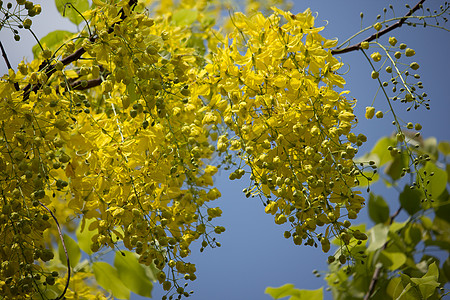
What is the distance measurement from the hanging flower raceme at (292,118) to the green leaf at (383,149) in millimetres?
569

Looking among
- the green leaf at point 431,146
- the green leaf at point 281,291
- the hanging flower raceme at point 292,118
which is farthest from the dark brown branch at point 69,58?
the green leaf at point 431,146

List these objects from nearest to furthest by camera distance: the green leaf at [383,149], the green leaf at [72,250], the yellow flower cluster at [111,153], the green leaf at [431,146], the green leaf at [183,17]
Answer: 1. the yellow flower cluster at [111,153]
2. the green leaf at [72,250]
3. the green leaf at [183,17]
4. the green leaf at [383,149]
5. the green leaf at [431,146]

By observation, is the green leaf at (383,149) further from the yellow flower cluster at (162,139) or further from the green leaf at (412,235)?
the yellow flower cluster at (162,139)

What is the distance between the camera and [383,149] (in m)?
1.28

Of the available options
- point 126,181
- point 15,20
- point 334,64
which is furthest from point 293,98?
point 15,20

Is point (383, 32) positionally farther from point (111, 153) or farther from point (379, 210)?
point (379, 210)

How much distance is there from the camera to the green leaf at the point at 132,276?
1005 mm

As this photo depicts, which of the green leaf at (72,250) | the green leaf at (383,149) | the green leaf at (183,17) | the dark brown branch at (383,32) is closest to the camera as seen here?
the dark brown branch at (383,32)

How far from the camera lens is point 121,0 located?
2.23ft

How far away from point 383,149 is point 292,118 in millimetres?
675

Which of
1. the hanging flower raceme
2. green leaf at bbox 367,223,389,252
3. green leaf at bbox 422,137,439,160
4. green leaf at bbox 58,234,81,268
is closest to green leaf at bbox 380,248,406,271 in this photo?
green leaf at bbox 367,223,389,252

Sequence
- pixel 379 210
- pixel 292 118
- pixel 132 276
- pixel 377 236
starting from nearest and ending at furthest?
1. pixel 292 118
2. pixel 132 276
3. pixel 377 236
4. pixel 379 210

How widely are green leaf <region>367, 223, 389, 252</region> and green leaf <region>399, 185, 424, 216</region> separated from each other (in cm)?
8

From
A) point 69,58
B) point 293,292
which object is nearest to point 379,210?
point 293,292
